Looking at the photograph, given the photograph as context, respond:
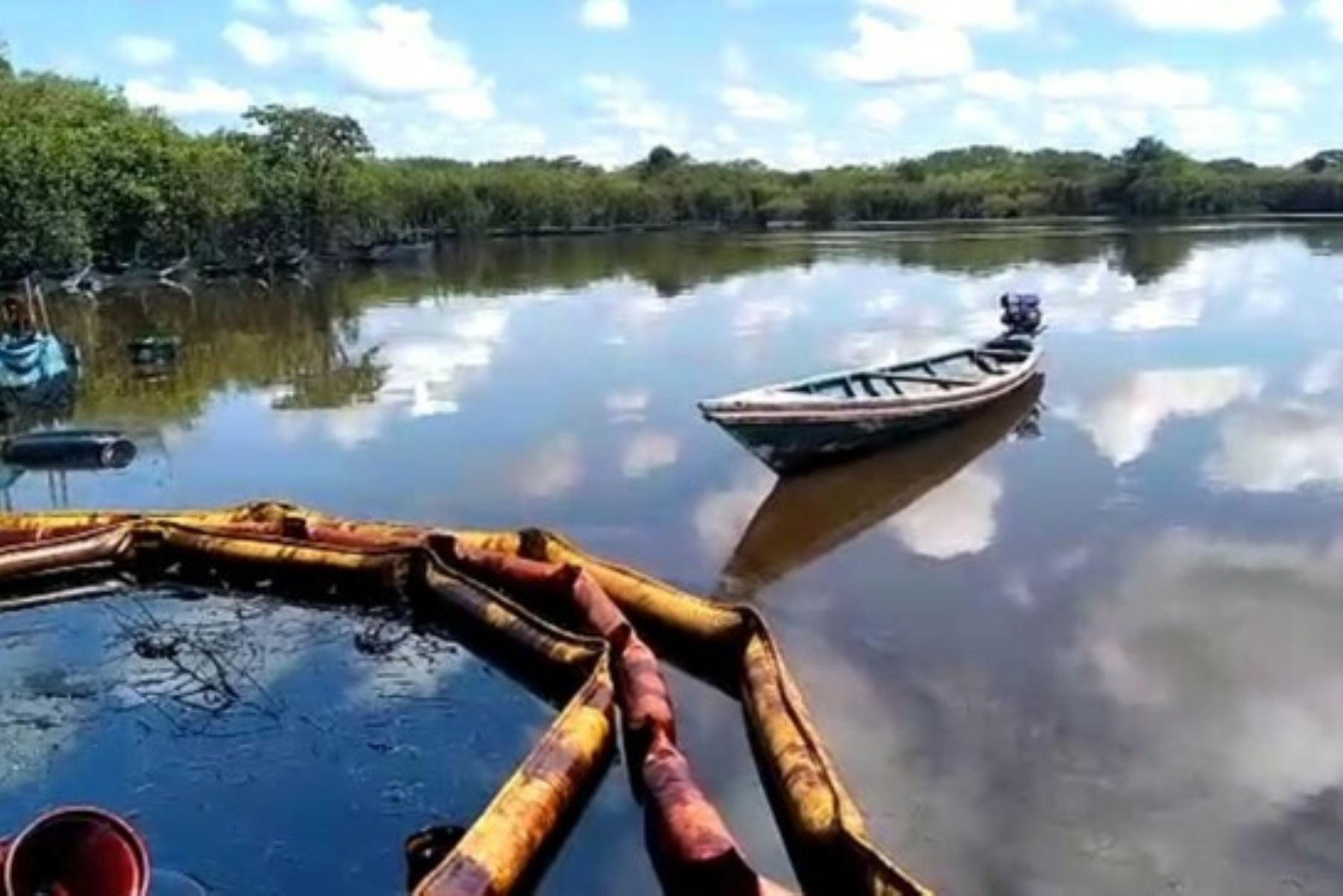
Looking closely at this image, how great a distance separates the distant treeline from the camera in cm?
5575

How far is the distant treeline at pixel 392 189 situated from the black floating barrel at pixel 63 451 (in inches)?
1328

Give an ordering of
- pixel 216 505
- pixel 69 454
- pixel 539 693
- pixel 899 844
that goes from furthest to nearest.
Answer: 1. pixel 69 454
2. pixel 216 505
3. pixel 539 693
4. pixel 899 844

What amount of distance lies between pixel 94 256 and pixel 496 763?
2167 inches

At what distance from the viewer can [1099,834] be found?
30.8 feet

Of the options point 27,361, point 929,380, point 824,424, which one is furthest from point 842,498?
point 27,361

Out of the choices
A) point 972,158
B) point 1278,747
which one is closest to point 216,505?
point 1278,747

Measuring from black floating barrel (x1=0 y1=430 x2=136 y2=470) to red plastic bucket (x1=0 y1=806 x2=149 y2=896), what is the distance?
608 inches

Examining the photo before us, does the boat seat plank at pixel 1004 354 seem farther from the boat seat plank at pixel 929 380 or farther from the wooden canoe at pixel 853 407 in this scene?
the boat seat plank at pixel 929 380

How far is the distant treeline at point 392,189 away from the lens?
5575 cm

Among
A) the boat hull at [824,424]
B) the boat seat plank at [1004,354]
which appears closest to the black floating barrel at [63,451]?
→ the boat hull at [824,424]

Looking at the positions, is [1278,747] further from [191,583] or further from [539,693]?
[191,583]

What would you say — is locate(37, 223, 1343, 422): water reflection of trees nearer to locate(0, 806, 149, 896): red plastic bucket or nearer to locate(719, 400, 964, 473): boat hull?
locate(719, 400, 964, 473): boat hull

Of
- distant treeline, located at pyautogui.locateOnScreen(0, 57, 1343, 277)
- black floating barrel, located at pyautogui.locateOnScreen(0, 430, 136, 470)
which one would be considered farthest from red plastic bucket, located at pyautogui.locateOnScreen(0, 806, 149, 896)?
distant treeline, located at pyautogui.locateOnScreen(0, 57, 1343, 277)

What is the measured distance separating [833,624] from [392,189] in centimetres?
7694
